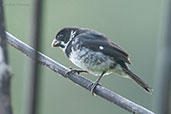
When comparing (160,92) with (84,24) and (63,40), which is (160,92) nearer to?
(63,40)

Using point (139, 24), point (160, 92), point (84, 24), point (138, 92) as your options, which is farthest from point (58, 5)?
point (160, 92)

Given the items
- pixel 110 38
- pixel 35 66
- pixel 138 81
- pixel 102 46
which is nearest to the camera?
pixel 35 66

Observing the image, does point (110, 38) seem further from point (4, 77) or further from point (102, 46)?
point (4, 77)

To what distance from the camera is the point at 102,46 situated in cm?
269

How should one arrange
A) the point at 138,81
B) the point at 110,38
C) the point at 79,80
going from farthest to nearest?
the point at 110,38 → the point at 138,81 → the point at 79,80

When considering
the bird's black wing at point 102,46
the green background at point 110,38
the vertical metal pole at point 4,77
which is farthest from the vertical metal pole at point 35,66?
the green background at point 110,38

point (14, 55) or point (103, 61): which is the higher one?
point (103, 61)

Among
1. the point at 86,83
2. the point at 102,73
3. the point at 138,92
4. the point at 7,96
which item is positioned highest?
the point at 7,96

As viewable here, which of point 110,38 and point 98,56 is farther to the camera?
point 110,38

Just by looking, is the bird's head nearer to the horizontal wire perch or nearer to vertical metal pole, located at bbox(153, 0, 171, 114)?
the horizontal wire perch

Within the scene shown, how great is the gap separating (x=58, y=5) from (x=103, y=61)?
4195 millimetres

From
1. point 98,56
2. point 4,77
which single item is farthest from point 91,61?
point 4,77

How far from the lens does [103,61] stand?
2633mm

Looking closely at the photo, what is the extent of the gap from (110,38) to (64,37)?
3190mm
